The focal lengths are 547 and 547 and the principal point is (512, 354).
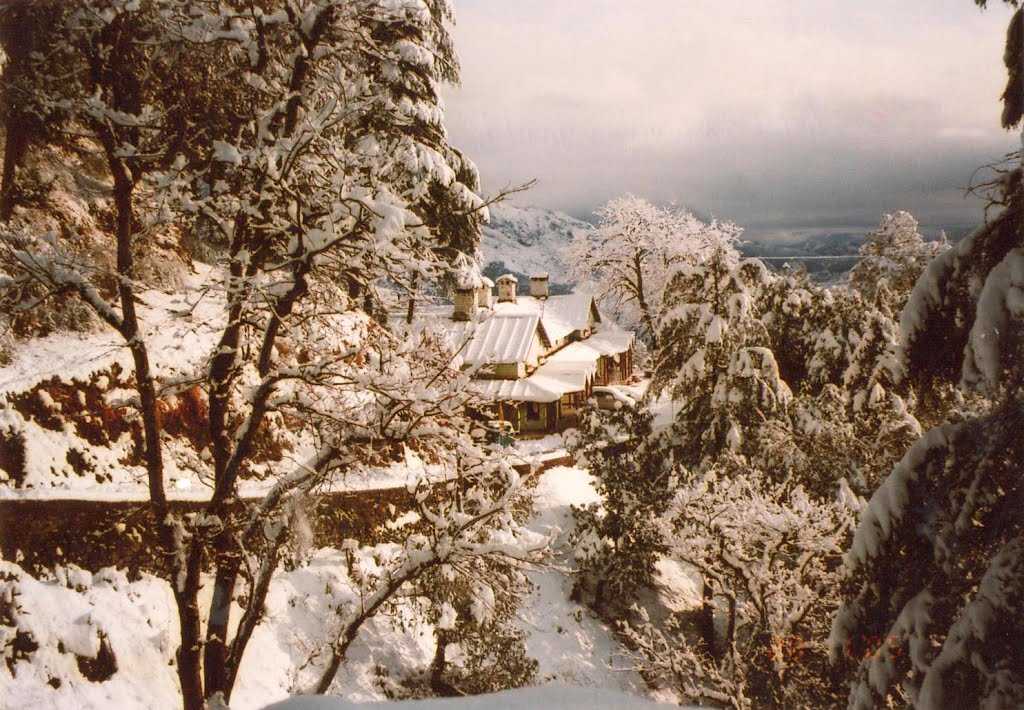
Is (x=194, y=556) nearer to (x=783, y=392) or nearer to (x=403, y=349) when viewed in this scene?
(x=403, y=349)

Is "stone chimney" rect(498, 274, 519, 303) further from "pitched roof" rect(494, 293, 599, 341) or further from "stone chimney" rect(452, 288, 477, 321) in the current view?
"stone chimney" rect(452, 288, 477, 321)

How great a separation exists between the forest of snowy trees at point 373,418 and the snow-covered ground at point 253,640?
0.21ft

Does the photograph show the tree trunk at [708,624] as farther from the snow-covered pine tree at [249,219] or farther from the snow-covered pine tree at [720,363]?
the snow-covered pine tree at [249,219]

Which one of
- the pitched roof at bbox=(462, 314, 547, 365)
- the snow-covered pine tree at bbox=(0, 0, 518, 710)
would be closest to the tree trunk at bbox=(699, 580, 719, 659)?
the snow-covered pine tree at bbox=(0, 0, 518, 710)

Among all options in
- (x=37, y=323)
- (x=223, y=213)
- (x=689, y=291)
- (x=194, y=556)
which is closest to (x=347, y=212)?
(x=223, y=213)

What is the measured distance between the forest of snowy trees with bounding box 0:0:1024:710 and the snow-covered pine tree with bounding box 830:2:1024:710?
0.01 m

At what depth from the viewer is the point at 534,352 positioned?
30.5 metres

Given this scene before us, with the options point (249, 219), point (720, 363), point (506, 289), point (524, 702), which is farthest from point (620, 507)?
point (506, 289)

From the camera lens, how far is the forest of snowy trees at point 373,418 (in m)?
3.09

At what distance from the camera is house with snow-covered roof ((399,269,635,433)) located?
26192mm

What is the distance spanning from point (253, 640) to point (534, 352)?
21427mm

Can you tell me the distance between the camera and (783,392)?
15.1 metres

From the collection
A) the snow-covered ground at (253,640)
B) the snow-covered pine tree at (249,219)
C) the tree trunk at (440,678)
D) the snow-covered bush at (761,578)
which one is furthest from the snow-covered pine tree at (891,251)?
the snow-covered pine tree at (249,219)

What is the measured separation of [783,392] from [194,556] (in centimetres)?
1444
